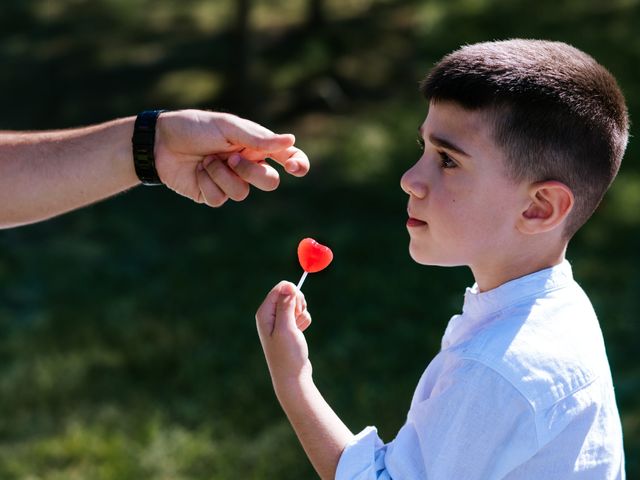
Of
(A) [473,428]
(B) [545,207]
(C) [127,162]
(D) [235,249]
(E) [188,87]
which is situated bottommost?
(A) [473,428]

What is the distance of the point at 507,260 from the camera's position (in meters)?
2.06

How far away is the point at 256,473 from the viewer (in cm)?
494

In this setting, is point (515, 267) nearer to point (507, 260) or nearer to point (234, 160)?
point (507, 260)

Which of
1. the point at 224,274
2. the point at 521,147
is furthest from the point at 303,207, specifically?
the point at 521,147

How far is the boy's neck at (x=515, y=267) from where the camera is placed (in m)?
2.05

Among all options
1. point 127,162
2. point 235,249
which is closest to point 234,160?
point 127,162

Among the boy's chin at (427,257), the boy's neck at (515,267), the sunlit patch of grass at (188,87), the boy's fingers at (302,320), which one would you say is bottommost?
the boy's neck at (515,267)

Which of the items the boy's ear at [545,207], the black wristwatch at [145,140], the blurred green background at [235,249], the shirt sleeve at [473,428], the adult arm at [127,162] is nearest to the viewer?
the shirt sleeve at [473,428]

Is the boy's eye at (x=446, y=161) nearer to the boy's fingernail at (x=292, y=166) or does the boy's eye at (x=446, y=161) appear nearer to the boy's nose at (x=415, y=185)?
the boy's nose at (x=415, y=185)

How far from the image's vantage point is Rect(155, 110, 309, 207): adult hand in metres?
2.43

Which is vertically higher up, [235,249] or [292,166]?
[235,249]

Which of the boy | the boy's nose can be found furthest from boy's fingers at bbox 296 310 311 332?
the boy's nose

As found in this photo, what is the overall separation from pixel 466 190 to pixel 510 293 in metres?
0.23

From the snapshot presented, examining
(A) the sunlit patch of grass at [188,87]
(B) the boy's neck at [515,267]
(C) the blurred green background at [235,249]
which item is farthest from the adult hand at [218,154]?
(A) the sunlit patch of grass at [188,87]
